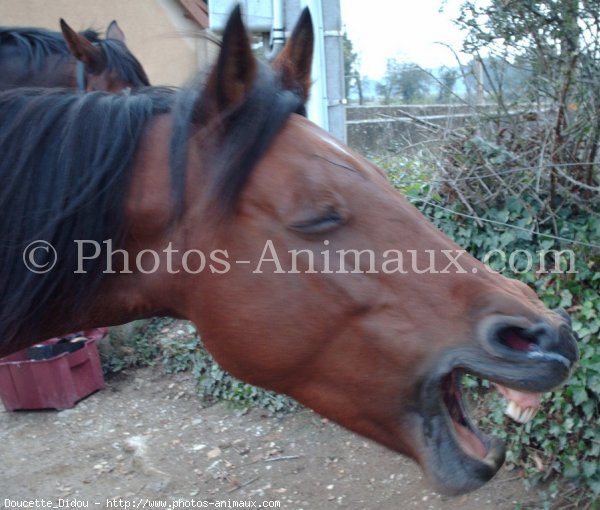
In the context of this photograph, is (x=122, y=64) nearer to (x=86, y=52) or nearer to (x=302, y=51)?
(x=86, y=52)

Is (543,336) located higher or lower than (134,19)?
lower

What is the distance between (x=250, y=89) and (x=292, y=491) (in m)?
3.08

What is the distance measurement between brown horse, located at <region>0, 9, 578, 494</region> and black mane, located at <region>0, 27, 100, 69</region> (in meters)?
3.27

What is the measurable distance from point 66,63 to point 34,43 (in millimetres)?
276

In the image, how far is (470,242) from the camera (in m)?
4.00

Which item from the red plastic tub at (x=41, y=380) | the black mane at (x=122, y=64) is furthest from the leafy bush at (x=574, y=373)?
the red plastic tub at (x=41, y=380)

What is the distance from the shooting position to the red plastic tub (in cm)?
524

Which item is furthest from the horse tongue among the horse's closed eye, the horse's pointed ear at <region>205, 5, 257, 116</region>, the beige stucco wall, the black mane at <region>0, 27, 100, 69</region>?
the beige stucco wall

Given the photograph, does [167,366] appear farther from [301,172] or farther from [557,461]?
[301,172]

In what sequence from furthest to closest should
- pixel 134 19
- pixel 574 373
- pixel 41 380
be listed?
pixel 134 19
pixel 41 380
pixel 574 373

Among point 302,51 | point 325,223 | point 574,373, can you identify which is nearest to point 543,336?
point 325,223

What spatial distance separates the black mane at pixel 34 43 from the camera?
15.2 feet

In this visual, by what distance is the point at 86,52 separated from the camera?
4.64 metres

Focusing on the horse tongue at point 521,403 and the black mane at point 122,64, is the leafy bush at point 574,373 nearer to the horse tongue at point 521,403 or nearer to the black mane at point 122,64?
the horse tongue at point 521,403
